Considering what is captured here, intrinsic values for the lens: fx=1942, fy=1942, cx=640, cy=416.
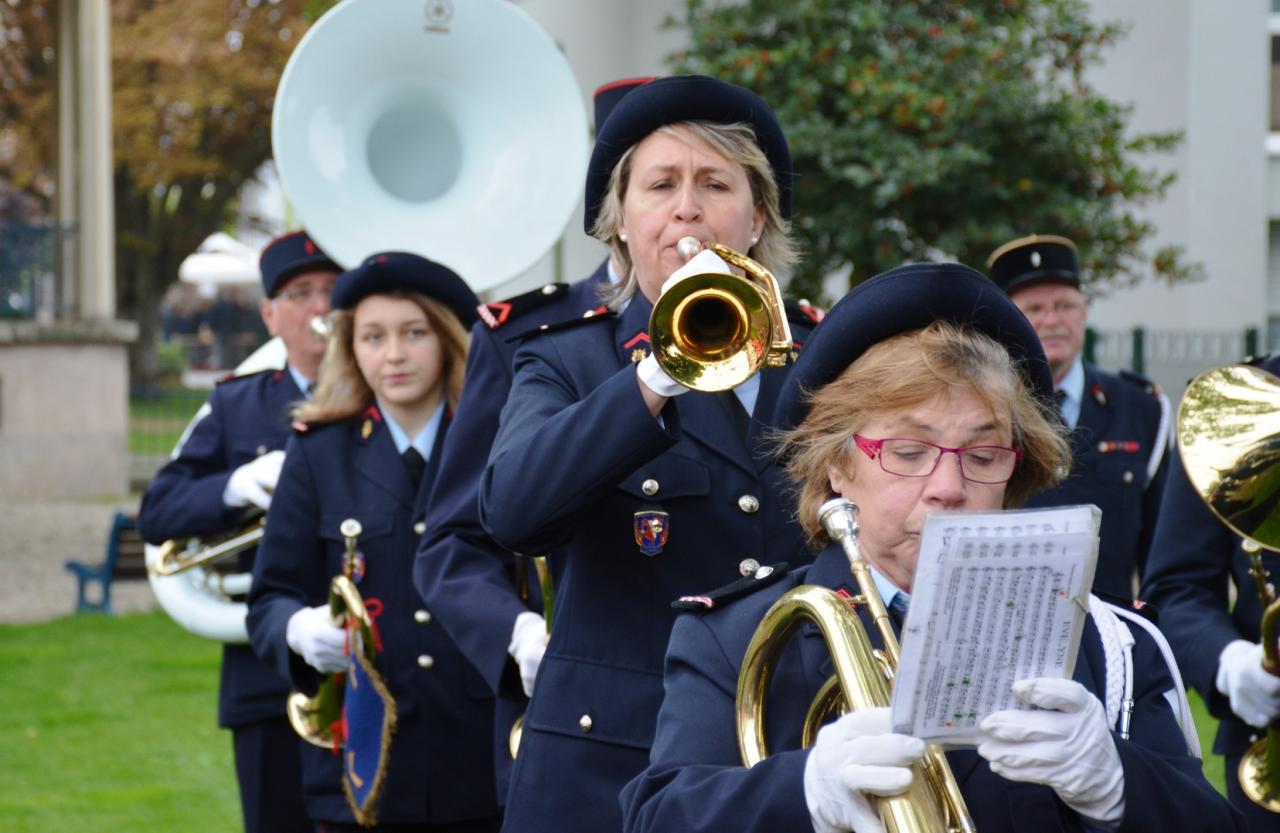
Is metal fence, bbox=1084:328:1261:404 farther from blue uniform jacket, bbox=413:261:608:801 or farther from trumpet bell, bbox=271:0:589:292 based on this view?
blue uniform jacket, bbox=413:261:608:801

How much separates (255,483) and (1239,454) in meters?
2.98

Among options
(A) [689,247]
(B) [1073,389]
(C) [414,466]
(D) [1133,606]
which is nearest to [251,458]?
(C) [414,466]

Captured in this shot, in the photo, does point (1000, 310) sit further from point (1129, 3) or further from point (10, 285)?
point (10, 285)

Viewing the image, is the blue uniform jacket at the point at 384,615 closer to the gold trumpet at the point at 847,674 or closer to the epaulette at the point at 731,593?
the epaulette at the point at 731,593

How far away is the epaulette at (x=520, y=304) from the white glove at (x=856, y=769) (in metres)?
1.65

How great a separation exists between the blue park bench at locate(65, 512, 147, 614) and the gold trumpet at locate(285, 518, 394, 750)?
7945 millimetres

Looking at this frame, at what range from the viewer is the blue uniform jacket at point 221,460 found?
5785mm

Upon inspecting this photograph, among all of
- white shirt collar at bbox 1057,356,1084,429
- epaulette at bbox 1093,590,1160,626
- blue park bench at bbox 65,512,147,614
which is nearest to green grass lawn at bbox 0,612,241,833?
blue park bench at bbox 65,512,147,614

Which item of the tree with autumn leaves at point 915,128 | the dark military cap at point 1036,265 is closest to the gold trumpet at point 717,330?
the dark military cap at point 1036,265

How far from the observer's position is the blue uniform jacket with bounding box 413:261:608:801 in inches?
150

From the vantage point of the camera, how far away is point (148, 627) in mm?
12234

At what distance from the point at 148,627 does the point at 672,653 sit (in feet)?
33.2

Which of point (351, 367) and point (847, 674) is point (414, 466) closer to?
point (351, 367)

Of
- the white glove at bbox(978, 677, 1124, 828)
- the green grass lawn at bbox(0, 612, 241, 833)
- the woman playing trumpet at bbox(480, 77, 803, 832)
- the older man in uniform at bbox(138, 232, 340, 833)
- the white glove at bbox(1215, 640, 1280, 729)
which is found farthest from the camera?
the green grass lawn at bbox(0, 612, 241, 833)
